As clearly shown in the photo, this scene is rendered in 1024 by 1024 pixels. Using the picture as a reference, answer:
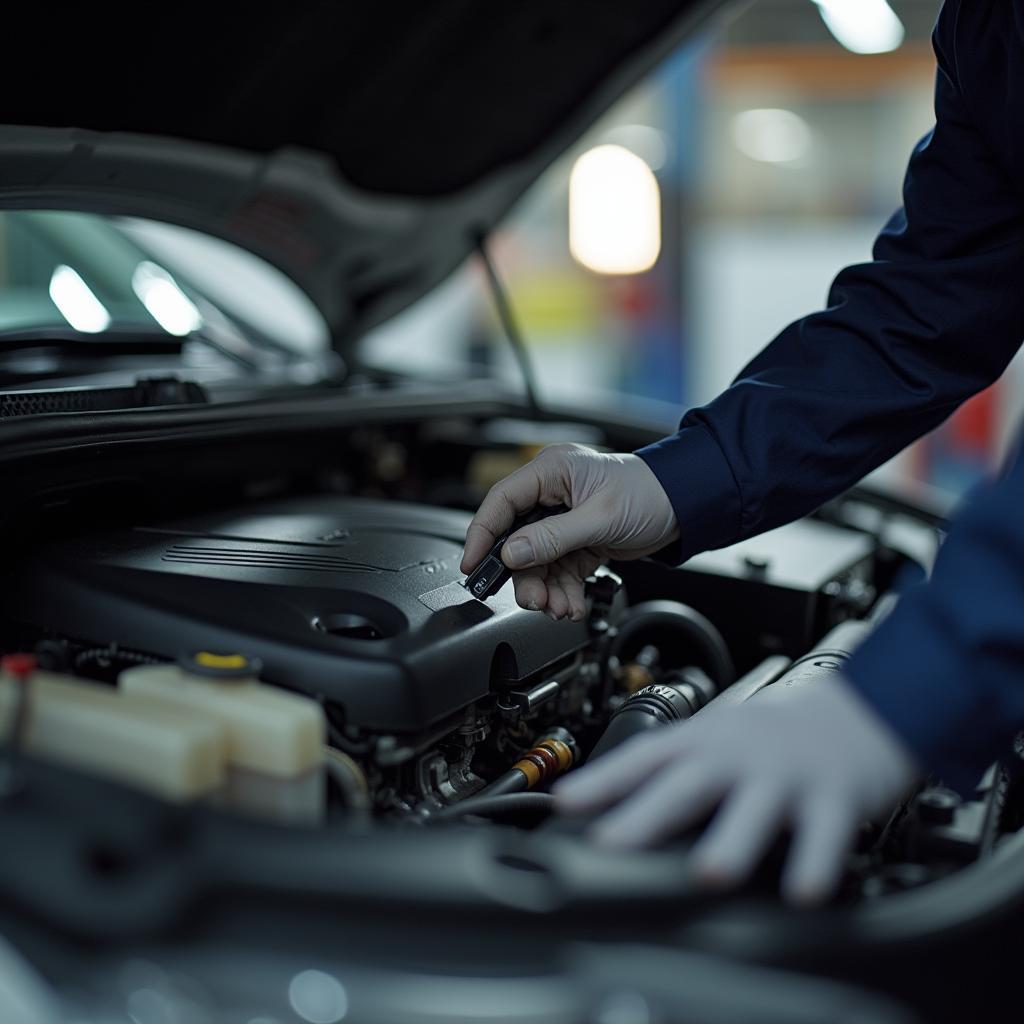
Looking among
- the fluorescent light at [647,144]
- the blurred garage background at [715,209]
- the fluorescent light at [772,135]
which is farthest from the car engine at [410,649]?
the fluorescent light at [772,135]

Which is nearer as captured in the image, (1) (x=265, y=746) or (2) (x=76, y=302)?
(1) (x=265, y=746)

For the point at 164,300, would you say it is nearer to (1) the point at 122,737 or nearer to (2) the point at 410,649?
(2) the point at 410,649

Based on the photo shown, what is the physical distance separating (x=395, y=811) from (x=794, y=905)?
0.43 meters

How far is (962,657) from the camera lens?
0.74 meters

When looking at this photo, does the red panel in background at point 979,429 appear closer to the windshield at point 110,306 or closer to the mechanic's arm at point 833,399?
the windshield at point 110,306

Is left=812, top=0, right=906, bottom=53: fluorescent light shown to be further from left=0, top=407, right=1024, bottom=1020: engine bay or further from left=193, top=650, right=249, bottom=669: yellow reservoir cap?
left=193, top=650, right=249, bottom=669: yellow reservoir cap

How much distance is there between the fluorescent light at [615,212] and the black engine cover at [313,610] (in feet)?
19.6

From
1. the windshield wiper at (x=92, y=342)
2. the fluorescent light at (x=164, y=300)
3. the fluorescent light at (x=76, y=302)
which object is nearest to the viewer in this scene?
the windshield wiper at (x=92, y=342)

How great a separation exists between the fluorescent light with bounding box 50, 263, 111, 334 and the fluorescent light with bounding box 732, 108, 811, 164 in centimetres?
613

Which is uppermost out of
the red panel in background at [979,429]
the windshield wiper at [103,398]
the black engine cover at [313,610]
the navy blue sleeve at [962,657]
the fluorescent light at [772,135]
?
the fluorescent light at [772,135]

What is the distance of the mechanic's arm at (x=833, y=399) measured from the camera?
1207 millimetres

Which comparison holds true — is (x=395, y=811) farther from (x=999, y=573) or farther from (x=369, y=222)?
(x=369, y=222)

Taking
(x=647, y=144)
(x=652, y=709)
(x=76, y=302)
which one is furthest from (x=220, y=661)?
(x=647, y=144)

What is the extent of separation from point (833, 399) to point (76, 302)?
116 centimetres
